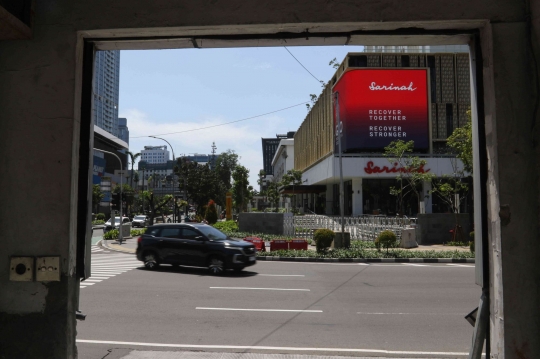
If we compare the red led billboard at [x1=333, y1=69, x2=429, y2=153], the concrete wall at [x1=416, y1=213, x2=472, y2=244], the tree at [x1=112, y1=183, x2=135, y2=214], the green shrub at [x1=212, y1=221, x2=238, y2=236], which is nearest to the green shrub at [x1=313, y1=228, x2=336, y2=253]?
the concrete wall at [x1=416, y1=213, x2=472, y2=244]

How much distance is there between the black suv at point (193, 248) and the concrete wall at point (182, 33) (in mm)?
10126

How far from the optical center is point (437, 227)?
2444 centimetres

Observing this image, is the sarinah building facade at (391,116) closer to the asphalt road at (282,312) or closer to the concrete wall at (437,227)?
the concrete wall at (437,227)

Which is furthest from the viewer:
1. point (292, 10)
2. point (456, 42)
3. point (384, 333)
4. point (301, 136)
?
point (301, 136)

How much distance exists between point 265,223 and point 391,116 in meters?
19.1

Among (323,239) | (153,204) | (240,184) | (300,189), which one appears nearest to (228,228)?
(153,204)

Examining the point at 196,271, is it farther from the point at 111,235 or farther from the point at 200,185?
the point at 200,185

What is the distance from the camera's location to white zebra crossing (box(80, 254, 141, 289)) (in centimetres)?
1287

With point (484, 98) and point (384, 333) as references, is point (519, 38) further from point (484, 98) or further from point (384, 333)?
point (384, 333)

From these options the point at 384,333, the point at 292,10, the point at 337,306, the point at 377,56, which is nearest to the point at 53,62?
the point at 292,10

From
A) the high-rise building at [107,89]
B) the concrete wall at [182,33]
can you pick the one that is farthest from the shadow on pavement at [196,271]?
the high-rise building at [107,89]

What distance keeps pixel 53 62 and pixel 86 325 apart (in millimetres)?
5627

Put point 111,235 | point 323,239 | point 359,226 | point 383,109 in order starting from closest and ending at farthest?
point 323,239 → point 359,226 → point 111,235 → point 383,109

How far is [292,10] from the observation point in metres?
3.62
